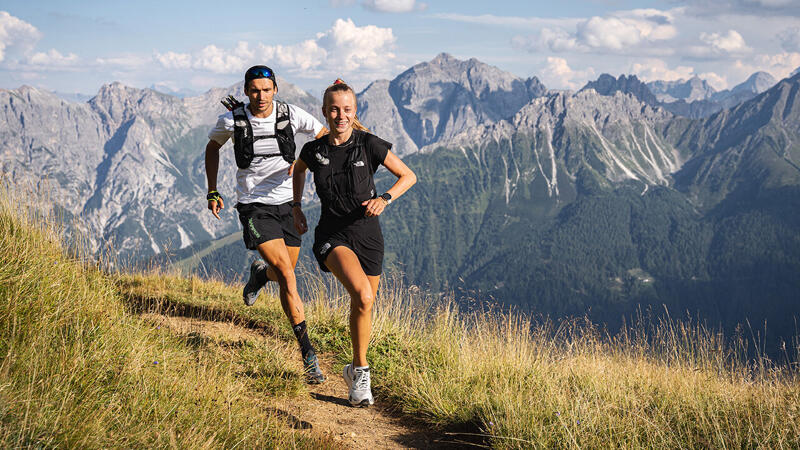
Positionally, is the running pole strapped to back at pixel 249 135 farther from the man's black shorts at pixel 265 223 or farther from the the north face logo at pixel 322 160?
the the north face logo at pixel 322 160

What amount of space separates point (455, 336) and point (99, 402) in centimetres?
397

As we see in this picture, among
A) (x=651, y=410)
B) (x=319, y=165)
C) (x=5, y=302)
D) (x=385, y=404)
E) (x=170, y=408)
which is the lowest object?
(x=385, y=404)

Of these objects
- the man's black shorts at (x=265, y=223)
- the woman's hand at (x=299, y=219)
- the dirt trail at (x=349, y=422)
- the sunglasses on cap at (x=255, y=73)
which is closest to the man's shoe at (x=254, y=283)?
the man's black shorts at (x=265, y=223)

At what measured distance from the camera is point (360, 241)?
5094mm

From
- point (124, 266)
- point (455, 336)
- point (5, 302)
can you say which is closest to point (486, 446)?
point (455, 336)

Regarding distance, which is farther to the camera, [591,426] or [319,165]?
[319,165]

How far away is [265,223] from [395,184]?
6.09 feet

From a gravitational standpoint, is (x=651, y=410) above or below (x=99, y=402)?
below

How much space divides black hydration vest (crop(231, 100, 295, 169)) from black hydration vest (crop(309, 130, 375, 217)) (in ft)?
3.19

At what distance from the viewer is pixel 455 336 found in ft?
20.7

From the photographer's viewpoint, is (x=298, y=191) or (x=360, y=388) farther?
(x=298, y=191)

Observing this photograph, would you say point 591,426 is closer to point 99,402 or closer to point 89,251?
point 99,402

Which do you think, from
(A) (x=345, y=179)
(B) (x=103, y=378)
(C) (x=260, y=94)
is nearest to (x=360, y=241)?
(A) (x=345, y=179)

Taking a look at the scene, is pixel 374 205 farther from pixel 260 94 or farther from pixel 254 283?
pixel 254 283
